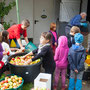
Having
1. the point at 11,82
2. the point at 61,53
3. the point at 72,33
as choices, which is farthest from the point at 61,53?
the point at 11,82

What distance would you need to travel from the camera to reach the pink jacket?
351cm

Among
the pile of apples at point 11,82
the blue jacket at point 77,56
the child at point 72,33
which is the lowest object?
the pile of apples at point 11,82

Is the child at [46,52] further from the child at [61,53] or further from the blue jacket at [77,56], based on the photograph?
the blue jacket at [77,56]

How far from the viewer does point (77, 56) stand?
3.35m

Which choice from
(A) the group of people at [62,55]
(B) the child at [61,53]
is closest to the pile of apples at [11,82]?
(A) the group of people at [62,55]

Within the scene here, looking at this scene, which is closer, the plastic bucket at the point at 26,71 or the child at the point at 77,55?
the plastic bucket at the point at 26,71

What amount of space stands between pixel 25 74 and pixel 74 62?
1104 mm

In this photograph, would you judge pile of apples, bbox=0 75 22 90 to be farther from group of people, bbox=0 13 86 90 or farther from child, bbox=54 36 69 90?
child, bbox=54 36 69 90

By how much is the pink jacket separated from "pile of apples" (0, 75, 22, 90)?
1035mm

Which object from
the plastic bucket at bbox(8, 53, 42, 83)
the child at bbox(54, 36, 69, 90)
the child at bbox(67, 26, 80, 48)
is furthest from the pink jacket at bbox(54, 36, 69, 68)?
the plastic bucket at bbox(8, 53, 42, 83)

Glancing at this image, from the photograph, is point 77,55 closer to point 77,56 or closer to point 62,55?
point 77,56

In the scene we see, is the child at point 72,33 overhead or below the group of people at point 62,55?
overhead

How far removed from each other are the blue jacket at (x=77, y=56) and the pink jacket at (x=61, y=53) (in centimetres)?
19

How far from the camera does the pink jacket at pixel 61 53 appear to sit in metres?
3.51
